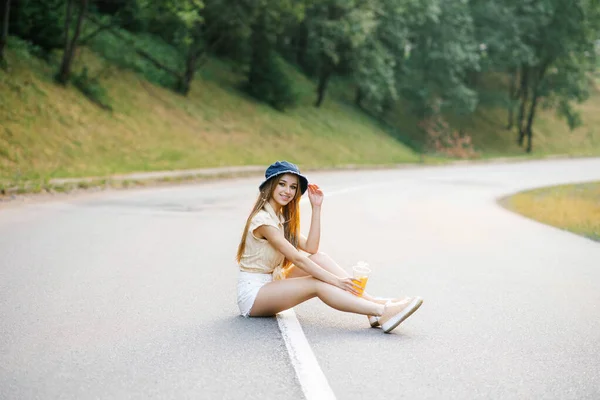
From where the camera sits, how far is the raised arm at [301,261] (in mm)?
5691

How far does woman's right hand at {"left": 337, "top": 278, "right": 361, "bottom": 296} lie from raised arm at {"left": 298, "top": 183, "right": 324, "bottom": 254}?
1.65 feet

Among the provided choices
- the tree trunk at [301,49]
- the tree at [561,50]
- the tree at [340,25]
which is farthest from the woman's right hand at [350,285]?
the tree at [561,50]

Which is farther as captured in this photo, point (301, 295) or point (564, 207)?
point (564, 207)

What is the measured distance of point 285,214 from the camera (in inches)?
241

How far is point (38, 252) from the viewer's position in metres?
8.89

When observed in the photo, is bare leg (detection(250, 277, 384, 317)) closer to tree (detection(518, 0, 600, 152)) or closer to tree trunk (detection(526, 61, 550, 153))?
tree (detection(518, 0, 600, 152))

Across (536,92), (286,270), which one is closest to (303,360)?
(286,270)

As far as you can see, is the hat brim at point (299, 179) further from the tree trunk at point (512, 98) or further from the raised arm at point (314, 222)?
the tree trunk at point (512, 98)

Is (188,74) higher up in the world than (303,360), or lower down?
lower down

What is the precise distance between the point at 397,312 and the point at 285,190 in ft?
4.45

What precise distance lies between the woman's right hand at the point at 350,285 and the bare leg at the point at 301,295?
29 millimetres

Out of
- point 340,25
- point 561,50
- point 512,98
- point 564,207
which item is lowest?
point 564,207

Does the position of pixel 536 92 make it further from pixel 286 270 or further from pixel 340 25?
pixel 286 270

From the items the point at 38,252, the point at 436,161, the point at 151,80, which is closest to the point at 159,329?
the point at 38,252
